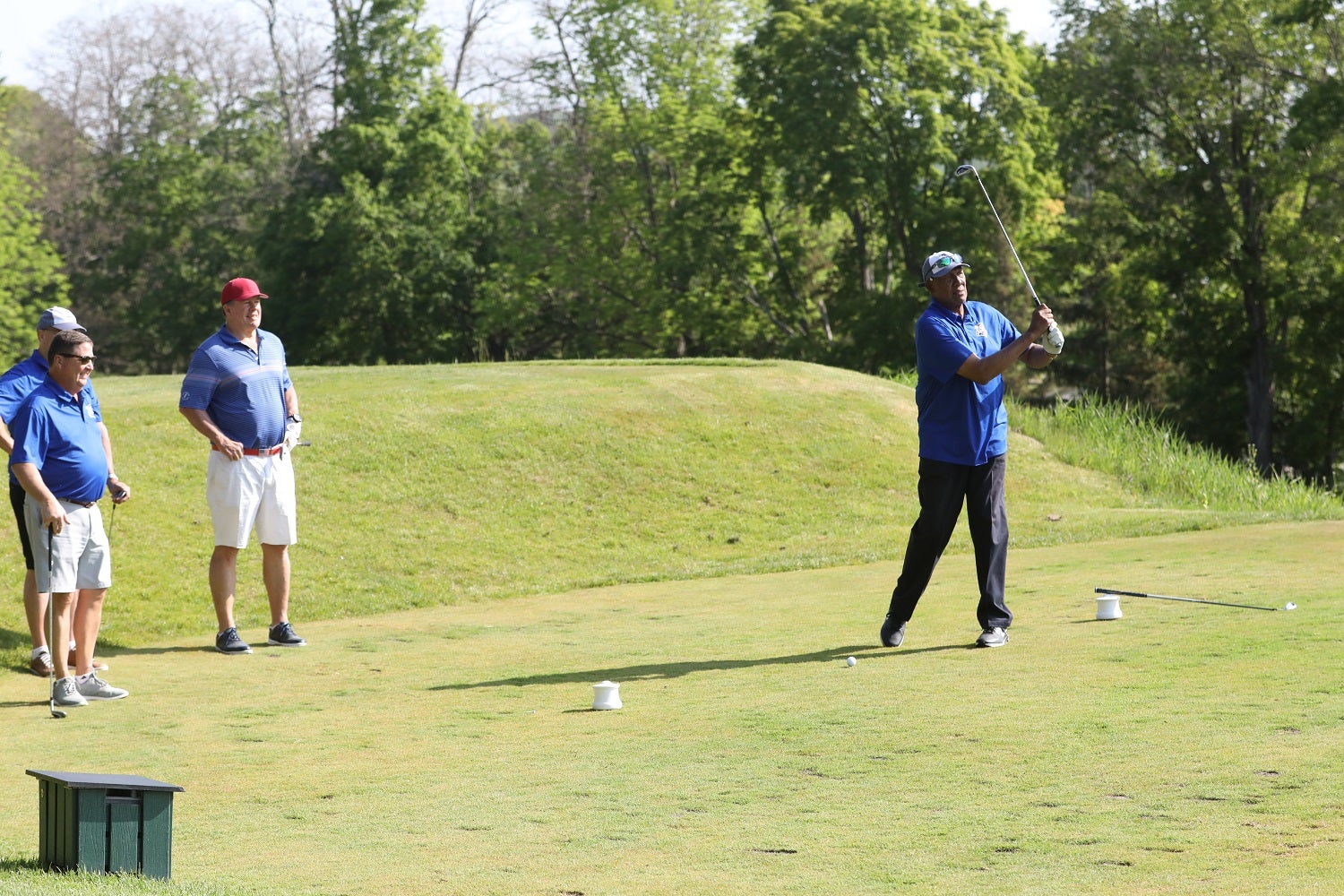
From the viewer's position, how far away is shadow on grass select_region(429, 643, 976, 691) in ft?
26.2

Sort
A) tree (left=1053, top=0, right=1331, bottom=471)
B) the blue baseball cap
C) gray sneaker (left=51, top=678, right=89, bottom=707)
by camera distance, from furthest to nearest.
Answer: tree (left=1053, top=0, right=1331, bottom=471)
the blue baseball cap
gray sneaker (left=51, top=678, right=89, bottom=707)

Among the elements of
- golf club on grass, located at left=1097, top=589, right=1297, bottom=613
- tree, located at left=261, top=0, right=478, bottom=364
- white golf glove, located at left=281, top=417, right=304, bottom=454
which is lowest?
golf club on grass, located at left=1097, top=589, right=1297, bottom=613

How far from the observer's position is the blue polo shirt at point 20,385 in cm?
833

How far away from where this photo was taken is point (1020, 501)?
17.8 meters

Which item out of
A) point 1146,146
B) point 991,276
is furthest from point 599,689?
point 1146,146

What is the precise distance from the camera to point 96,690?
7930 mm

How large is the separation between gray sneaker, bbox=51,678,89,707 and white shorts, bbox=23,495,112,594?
46cm

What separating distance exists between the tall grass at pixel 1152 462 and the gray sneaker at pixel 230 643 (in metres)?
12.7

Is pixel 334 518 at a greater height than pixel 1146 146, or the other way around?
pixel 1146 146

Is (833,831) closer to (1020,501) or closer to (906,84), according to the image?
(1020,501)

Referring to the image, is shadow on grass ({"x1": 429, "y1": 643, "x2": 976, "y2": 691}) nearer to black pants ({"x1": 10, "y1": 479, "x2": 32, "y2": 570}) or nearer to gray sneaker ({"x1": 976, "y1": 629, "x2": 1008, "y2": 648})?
gray sneaker ({"x1": 976, "y1": 629, "x2": 1008, "y2": 648})

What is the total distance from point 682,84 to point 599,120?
11.5 feet

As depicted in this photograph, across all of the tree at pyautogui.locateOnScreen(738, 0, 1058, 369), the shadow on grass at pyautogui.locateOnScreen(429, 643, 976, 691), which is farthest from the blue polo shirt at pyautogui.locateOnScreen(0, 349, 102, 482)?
the tree at pyautogui.locateOnScreen(738, 0, 1058, 369)

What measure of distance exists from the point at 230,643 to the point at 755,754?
4.79m
